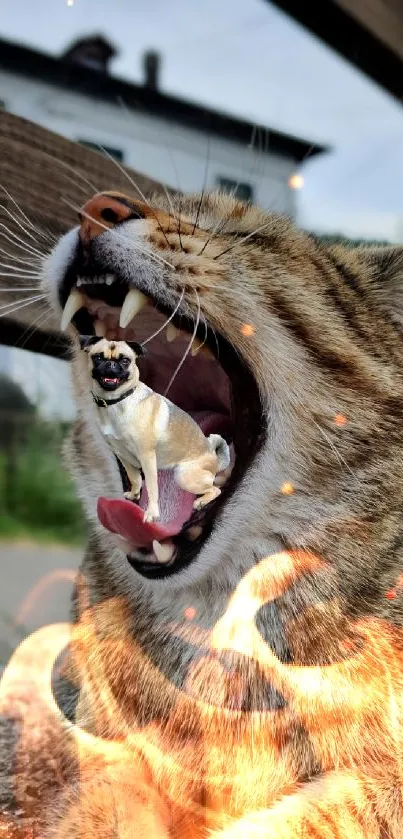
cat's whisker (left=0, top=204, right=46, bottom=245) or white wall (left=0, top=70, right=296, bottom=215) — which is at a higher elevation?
white wall (left=0, top=70, right=296, bottom=215)

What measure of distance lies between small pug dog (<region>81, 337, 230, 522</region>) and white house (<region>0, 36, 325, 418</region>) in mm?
279

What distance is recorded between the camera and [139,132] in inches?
35.7

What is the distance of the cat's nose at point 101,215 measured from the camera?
27.7 inches

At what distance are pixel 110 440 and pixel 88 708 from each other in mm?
374

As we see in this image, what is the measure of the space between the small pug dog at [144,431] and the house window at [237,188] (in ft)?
1.16

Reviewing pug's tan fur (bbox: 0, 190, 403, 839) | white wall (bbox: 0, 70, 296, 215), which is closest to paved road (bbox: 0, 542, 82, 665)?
pug's tan fur (bbox: 0, 190, 403, 839)

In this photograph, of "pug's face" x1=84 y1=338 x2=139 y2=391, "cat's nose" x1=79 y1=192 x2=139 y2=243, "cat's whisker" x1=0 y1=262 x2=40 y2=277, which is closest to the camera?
"pug's face" x1=84 y1=338 x2=139 y2=391

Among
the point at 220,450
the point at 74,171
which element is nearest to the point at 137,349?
the point at 220,450

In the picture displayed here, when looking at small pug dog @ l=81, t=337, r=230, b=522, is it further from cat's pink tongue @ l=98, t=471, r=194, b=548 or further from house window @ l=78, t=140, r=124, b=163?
house window @ l=78, t=140, r=124, b=163

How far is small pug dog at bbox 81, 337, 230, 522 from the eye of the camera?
0.60 metres

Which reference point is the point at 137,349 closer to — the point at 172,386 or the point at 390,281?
the point at 172,386

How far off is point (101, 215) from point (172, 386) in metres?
A: 0.17

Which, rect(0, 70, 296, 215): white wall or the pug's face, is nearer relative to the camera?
the pug's face

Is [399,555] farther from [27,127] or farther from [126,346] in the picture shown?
[27,127]
